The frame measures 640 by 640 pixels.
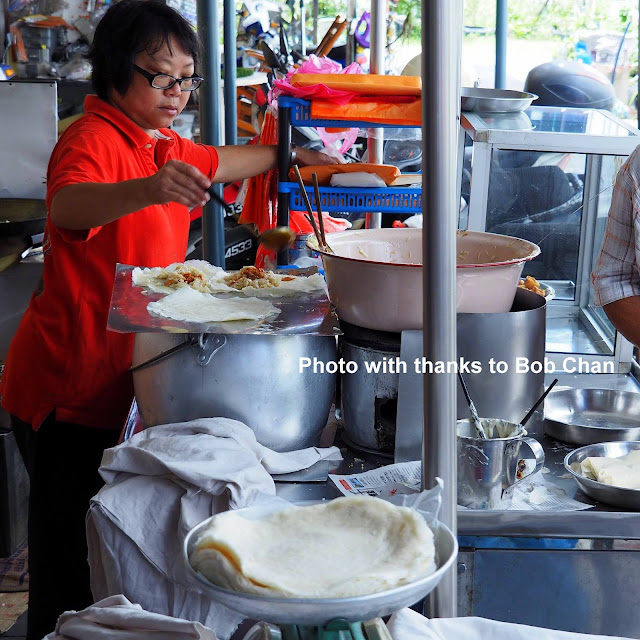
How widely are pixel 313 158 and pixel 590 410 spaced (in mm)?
1563

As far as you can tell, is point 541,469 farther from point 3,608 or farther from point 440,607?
point 3,608

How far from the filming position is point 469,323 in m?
1.52

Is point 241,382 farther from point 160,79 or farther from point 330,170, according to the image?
point 330,170

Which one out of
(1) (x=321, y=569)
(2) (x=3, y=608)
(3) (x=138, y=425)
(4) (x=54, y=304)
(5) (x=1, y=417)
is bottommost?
(2) (x=3, y=608)

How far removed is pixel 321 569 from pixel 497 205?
175 centimetres

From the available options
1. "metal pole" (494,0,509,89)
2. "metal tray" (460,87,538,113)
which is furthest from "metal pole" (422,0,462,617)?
"metal pole" (494,0,509,89)

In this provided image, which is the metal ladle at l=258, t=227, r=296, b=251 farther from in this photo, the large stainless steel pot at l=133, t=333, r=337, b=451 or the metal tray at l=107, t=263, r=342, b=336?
the large stainless steel pot at l=133, t=333, r=337, b=451

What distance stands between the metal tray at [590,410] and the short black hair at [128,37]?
1253 mm

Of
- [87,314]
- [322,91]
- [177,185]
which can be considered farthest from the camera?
[322,91]

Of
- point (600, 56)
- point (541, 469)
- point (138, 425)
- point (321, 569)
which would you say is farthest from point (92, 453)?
point (600, 56)

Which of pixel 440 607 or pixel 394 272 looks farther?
pixel 394 272

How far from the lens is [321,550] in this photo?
0.76m

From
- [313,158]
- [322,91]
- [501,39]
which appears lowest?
[313,158]

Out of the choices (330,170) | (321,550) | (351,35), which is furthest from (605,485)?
(351,35)
